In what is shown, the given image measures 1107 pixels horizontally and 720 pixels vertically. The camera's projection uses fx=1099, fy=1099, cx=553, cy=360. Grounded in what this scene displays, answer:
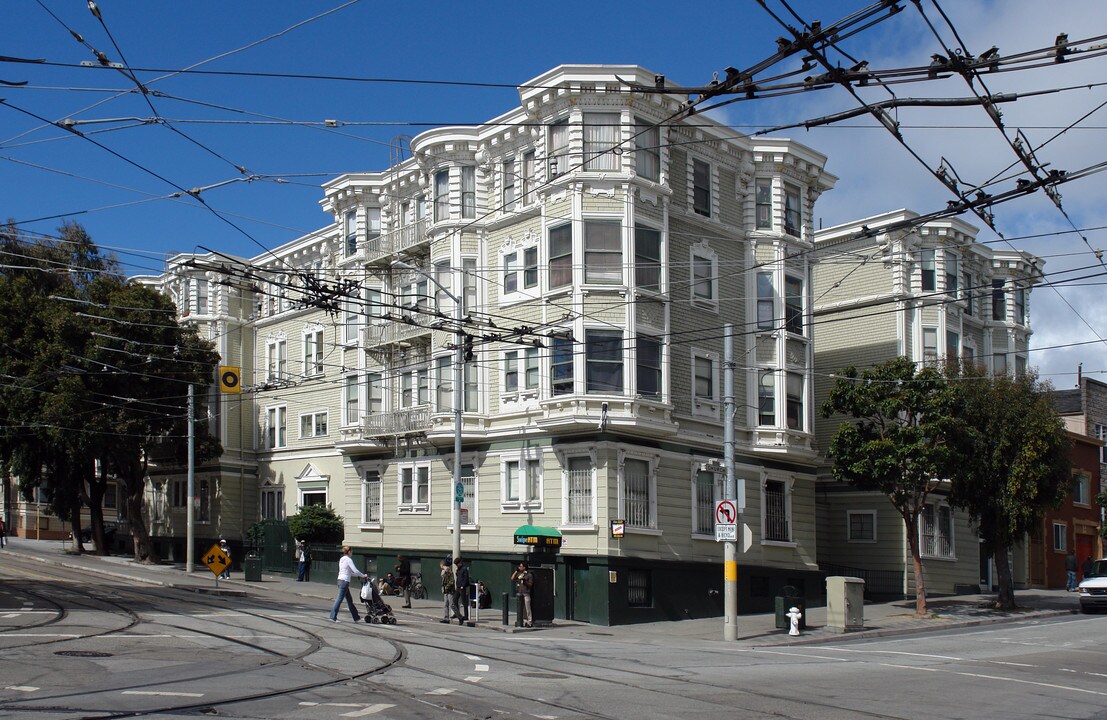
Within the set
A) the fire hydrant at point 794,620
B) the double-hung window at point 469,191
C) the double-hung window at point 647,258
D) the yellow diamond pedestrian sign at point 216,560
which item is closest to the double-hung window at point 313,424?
the double-hung window at point 469,191

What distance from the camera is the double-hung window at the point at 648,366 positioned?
31.4 meters

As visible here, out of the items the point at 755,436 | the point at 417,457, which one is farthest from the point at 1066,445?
the point at 417,457

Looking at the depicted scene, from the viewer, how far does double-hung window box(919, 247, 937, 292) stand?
1704 inches

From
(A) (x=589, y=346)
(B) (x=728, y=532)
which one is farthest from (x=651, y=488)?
(B) (x=728, y=532)

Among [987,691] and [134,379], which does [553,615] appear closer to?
[987,691]

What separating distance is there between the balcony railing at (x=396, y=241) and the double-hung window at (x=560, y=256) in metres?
6.76

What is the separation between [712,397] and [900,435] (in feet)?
18.7

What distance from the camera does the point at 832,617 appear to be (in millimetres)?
28719

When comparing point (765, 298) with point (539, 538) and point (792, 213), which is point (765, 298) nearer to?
point (792, 213)

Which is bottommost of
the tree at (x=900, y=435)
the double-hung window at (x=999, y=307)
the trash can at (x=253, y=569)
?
the trash can at (x=253, y=569)

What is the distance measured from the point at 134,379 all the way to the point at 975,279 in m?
34.8

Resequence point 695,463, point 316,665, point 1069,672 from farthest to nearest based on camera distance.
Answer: point 695,463 → point 1069,672 → point 316,665

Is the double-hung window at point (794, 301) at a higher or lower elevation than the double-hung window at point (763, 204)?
lower

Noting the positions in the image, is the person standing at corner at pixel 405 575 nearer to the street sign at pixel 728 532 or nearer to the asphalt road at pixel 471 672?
the asphalt road at pixel 471 672
